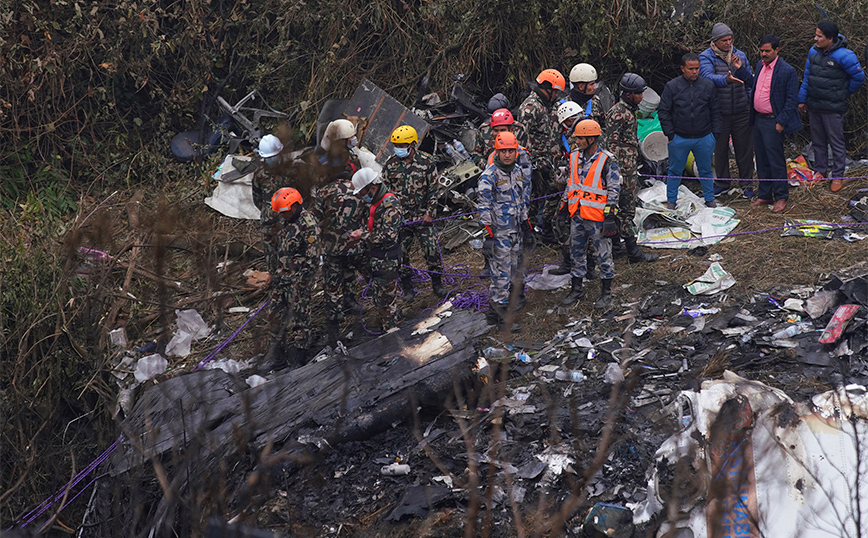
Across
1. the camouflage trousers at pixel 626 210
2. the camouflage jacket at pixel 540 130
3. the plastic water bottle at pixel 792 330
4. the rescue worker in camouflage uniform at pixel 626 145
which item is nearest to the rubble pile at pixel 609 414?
the plastic water bottle at pixel 792 330

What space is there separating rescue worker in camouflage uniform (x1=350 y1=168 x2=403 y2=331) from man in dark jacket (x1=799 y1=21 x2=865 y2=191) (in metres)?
5.29

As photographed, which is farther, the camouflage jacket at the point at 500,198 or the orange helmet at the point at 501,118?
the orange helmet at the point at 501,118

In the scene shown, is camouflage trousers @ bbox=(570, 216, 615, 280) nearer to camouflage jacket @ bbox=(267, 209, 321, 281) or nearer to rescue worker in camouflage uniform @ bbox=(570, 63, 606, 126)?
rescue worker in camouflage uniform @ bbox=(570, 63, 606, 126)

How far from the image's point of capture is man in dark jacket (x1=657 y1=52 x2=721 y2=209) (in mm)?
9227

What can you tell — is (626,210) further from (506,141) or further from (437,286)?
(437,286)

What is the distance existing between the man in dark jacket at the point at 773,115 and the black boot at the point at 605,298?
290 cm

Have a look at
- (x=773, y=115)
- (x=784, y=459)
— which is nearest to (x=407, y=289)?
(x=773, y=115)

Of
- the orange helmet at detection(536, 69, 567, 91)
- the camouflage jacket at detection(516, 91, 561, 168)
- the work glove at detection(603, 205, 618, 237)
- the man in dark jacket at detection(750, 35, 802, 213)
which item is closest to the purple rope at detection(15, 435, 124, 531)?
the work glove at detection(603, 205, 618, 237)

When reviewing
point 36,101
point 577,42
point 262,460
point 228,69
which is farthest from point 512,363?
point 36,101

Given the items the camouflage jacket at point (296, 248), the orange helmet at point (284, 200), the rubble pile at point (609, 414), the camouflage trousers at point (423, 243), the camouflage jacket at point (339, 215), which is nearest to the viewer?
the rubble pile at point (609, 414)

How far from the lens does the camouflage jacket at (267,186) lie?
7.65 m

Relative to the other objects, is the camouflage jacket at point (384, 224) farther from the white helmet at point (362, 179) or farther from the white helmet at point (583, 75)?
the white helmet at point (583, 75)

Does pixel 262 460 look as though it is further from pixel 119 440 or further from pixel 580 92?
pixel 580 92

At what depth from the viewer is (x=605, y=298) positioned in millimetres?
8156
